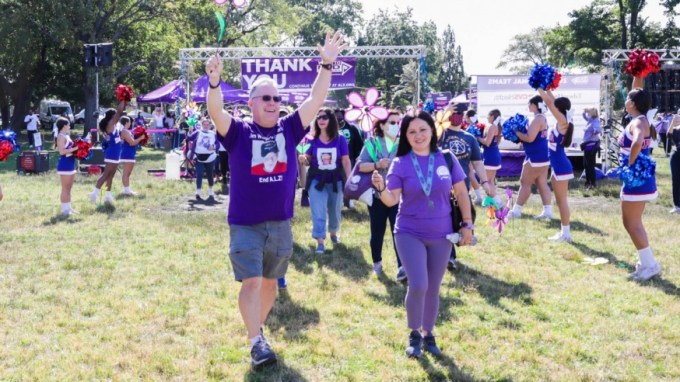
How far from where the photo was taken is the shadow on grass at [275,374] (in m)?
4.16

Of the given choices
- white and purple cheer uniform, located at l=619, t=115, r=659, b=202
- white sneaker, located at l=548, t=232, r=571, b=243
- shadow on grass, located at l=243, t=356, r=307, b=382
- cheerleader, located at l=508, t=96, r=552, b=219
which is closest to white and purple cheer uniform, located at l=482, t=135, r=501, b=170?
cheerleader, located at l=508, t=96, r=552, b=219

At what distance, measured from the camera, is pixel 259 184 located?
13.8 feet

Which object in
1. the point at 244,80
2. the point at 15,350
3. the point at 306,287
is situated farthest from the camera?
the point at 244,80

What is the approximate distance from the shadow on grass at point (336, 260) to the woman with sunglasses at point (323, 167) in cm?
18

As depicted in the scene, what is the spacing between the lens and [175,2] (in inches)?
1234

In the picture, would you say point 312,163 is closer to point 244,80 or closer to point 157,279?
point 157,279

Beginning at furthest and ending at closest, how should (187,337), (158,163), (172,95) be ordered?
(172,95) < (158,163) < (187,337)

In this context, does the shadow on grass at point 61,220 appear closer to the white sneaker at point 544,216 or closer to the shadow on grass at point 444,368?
the white sneaker at point 544,216

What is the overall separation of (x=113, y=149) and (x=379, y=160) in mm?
7385

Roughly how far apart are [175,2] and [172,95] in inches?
195

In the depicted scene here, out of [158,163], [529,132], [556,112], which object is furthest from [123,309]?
[158,163]

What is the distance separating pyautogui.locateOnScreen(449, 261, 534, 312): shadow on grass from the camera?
6008mm

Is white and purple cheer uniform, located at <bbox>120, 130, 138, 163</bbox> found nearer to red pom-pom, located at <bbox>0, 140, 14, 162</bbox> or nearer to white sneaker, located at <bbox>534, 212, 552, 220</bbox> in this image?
red pom-pom, located at <bbox>0, 140, 14, 162</bbox>

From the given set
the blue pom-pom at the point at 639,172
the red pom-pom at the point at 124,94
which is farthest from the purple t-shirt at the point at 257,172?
the red pom-pom at the point at 124,94
